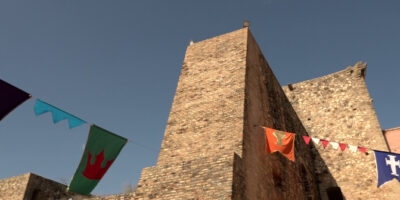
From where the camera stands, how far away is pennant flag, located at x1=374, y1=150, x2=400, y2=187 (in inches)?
302

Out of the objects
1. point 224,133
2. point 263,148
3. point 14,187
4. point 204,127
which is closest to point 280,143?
point 263,148

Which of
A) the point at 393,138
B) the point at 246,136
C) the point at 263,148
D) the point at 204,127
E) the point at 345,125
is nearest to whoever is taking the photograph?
the point at 246,136

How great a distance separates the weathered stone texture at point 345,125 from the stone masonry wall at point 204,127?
700cm

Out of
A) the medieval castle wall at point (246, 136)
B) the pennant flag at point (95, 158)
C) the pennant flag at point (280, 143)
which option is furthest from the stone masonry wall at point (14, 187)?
the pennant flag at point (280, 143)

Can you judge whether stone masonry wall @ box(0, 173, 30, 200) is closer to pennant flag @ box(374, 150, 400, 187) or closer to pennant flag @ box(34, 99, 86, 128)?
pennant flag @ box(34, 99, 86, 128)

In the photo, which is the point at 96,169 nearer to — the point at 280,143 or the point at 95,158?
the point at 95,158

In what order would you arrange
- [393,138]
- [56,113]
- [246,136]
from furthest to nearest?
[393,138] → [246,136] → [56,113]

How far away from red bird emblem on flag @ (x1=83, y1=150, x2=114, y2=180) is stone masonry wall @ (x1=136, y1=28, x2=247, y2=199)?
0.84m

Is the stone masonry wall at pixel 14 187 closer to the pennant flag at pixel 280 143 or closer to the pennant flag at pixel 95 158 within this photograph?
the pennant flag at pixel 95 158

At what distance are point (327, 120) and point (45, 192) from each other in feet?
43.6

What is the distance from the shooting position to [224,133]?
7461 millimetres

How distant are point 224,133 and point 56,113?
3.66 metres

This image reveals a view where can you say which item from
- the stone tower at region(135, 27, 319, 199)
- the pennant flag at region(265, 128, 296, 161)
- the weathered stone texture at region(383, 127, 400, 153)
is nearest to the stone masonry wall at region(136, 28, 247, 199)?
the stone tower at region(135, 27, 319, 199)

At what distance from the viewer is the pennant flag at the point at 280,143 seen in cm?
766
